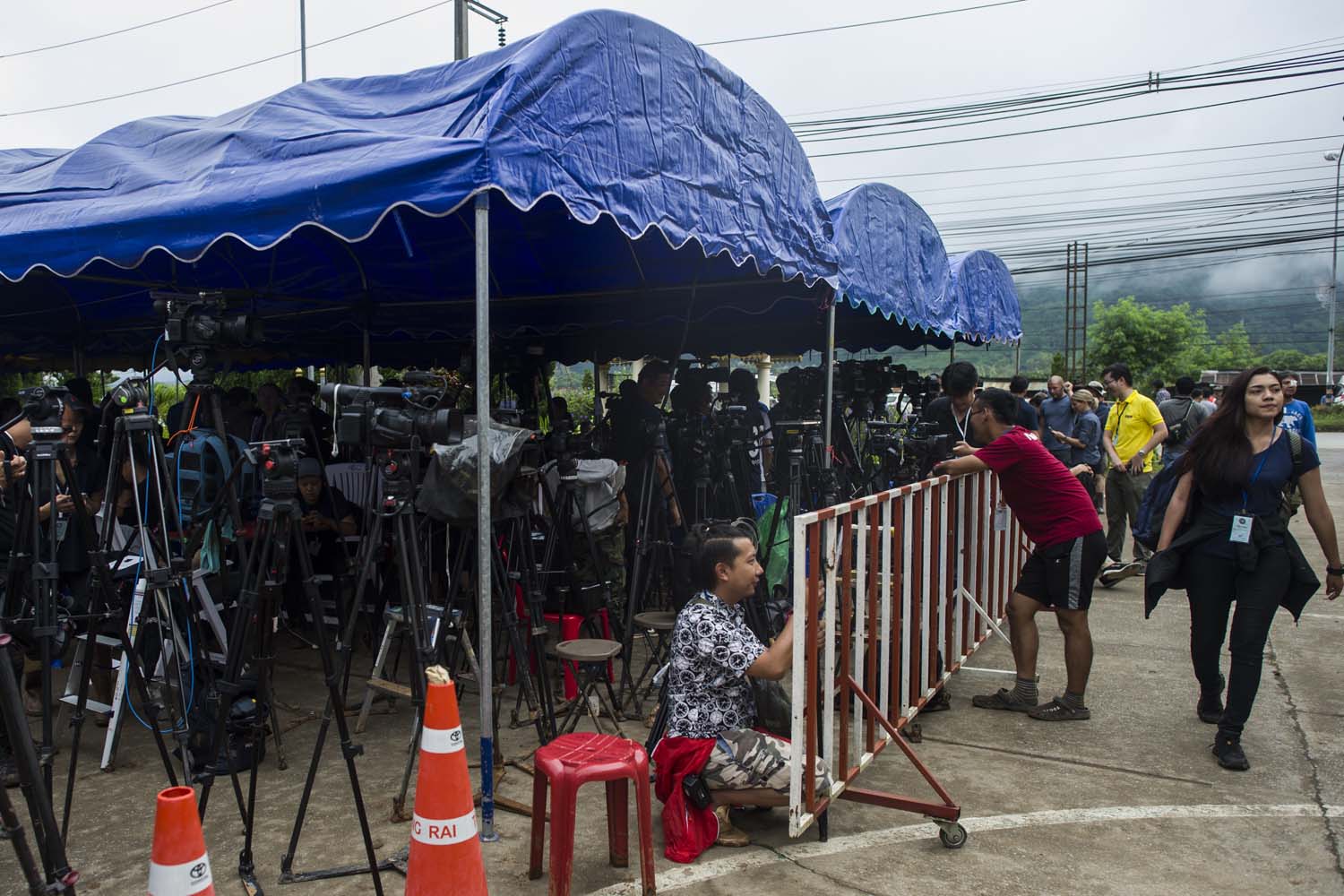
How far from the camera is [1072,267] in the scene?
26734mm

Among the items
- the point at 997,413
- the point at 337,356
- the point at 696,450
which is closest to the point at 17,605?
the point at 696,450

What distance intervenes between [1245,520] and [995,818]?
5.59ft

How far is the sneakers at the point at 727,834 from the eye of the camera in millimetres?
3119

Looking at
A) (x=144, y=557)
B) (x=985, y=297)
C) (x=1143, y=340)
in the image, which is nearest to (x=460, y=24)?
(x=985, y=297)

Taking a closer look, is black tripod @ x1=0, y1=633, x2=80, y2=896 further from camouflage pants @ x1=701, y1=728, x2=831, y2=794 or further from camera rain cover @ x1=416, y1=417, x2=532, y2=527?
camouflage pants @ x1=701, y1=728, x2=831, y2=794

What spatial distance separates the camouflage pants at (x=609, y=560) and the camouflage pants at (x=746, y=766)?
2140mm

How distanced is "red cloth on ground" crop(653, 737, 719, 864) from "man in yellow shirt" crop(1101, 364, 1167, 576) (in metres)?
5.99

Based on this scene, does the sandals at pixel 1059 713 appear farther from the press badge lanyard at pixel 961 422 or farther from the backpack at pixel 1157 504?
the press badge lanyard at pixel 961 422

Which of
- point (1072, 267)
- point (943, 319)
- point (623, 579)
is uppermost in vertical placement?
point (1072, 267)

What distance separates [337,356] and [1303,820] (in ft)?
35.1

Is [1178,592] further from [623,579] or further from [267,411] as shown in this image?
[267,411]

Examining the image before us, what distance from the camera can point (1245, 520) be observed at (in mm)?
3906

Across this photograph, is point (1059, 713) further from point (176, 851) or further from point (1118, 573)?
point (176, 851)

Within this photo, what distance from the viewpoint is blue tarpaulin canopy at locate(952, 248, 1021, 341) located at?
8.85 meters
